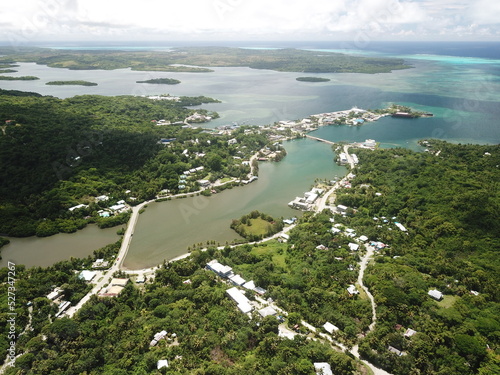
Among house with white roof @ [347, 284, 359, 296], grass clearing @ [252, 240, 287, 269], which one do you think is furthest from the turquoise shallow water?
house with white roof @ [347, 284, 359, 296]

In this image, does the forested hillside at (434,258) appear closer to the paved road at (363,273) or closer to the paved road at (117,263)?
the paved road at (363,273)

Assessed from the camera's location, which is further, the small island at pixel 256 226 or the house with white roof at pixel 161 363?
the small island at pixel 256 226

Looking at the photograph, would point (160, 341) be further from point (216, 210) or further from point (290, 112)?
point (290, 112)

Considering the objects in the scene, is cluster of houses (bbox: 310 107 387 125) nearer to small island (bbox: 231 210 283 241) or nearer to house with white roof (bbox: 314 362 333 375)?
small island (bbox: 231 210 283 241)

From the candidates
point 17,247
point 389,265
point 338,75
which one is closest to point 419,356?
point 389,265

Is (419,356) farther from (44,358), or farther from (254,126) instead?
(254,126)

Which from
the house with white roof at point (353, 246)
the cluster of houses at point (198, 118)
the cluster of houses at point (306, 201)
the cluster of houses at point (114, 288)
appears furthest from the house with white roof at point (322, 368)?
the cluster of houses at point (198, 118)
